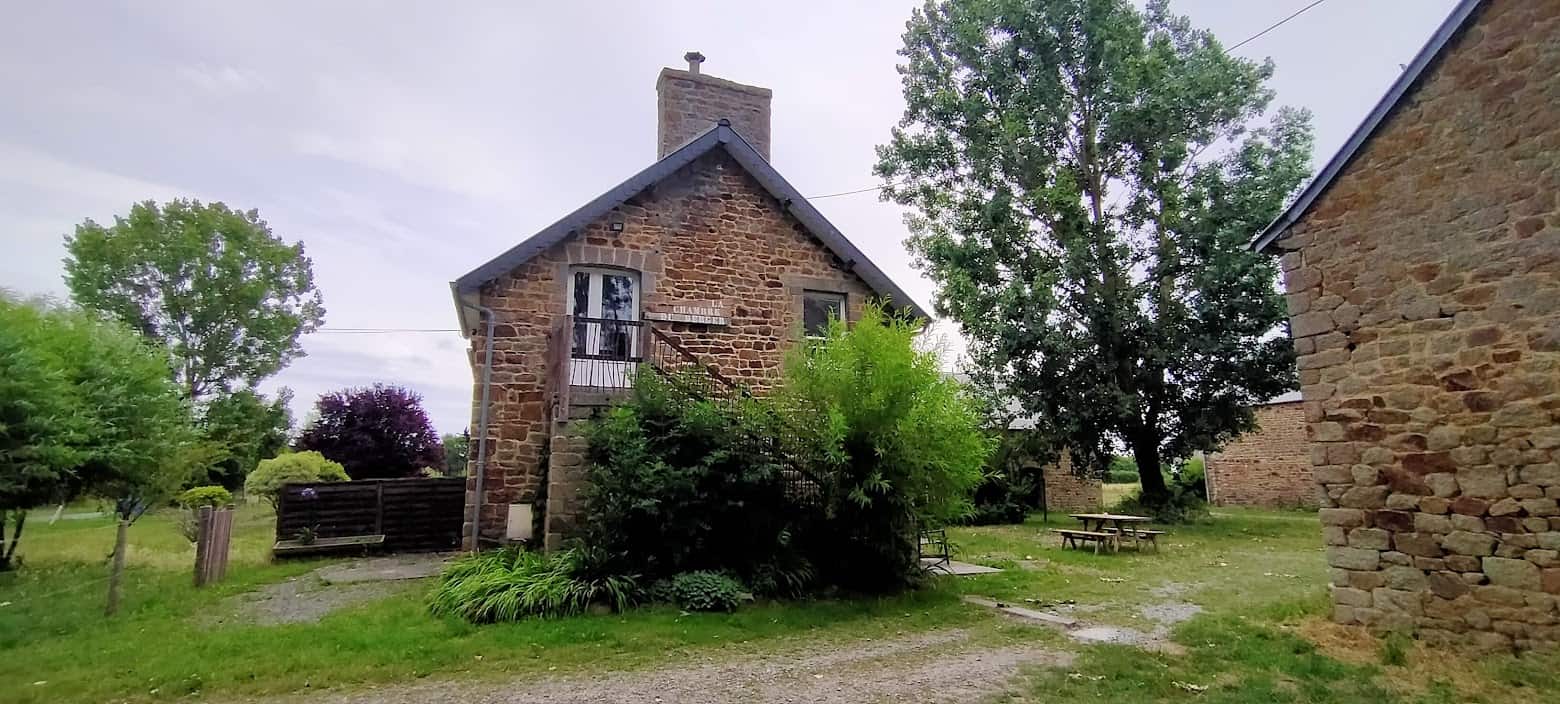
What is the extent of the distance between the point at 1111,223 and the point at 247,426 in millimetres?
28965

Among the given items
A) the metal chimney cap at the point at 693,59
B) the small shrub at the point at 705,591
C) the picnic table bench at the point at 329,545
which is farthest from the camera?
the metal chimney cap at the point at 693,59

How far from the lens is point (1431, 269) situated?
5.89 metres

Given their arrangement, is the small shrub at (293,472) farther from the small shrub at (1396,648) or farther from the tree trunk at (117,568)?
the small shrub at (1396,648)

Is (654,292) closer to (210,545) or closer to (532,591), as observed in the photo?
(532,591)

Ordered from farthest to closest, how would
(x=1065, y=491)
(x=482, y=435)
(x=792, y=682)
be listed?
(x=1065, y=491), (x=482, y=435), (x=792, y=682)

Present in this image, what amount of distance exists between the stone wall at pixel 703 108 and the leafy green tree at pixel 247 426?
1870 centimetres

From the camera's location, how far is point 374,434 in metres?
17.8

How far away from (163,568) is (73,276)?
21.7m

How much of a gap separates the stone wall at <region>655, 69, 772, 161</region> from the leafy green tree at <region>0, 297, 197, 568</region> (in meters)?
A: 9.05

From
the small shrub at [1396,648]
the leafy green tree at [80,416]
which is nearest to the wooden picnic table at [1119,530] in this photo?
the small shrub at [1396,648]

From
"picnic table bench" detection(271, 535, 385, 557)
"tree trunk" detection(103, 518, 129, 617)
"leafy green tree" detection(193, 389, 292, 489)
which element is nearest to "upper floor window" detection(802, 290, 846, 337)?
"picnic table bench" detection(271, 535, 385, 557)

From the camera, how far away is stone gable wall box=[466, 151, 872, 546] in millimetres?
10508

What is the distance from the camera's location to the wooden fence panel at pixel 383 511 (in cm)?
1195

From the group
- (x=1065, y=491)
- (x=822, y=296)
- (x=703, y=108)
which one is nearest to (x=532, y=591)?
(x=822, y=296)
